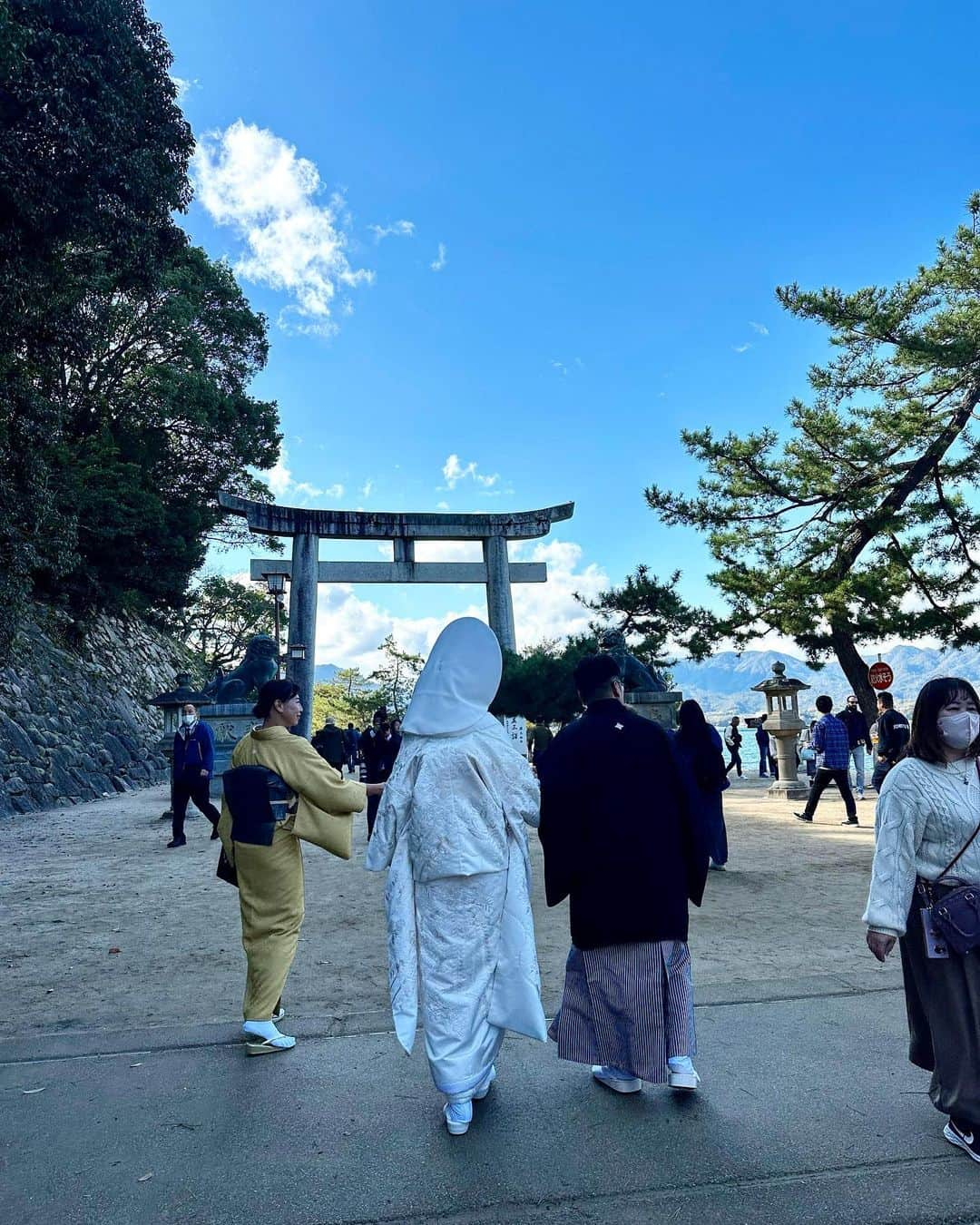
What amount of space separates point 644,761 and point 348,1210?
161 centimetres

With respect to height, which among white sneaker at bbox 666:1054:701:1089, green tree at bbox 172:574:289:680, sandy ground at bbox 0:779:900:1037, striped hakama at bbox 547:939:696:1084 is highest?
green tree at bbox 172:574:289:680

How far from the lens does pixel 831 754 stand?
362 inches

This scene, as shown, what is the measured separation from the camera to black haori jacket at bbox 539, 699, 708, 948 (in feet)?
8.98

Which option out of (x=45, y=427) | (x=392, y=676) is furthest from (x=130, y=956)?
(x=392, y=676)

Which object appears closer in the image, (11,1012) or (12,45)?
(11,1012)

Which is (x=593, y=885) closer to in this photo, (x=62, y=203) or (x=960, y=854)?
(x=960, y=854)

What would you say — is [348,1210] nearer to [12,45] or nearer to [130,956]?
[130,956]

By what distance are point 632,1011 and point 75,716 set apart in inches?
601

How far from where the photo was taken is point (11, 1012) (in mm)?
3654

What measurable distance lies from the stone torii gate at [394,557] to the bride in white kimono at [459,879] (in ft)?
47.6

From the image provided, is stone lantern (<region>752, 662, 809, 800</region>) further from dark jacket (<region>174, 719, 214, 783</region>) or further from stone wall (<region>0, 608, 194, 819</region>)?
stone wall (<region>0, 608, 194, 819</region>)

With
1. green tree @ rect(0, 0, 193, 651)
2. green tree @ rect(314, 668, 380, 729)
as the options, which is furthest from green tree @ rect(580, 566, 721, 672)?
green tree @ rect(314, 668, 380, 729)

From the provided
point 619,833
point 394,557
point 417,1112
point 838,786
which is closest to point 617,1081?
point 417,1112

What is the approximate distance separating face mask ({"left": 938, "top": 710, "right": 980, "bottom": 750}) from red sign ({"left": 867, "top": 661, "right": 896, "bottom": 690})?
11.9 meters
